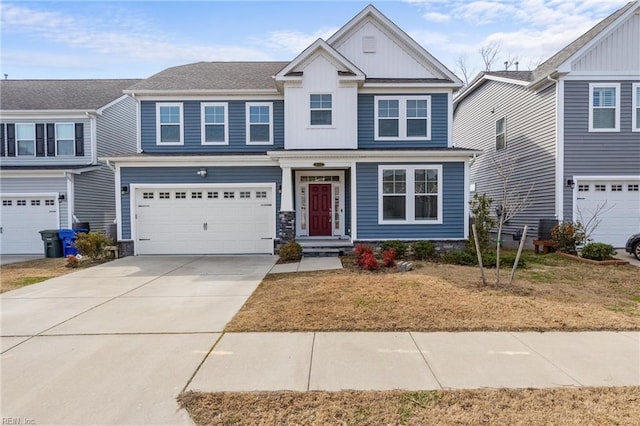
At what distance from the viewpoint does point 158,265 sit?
11023mm

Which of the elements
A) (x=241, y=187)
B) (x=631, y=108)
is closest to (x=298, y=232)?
(x=241, y=187)

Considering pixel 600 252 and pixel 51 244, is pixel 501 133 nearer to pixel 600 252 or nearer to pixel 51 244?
pixel 600 252

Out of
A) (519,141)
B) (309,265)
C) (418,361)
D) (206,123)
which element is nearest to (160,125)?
(206,123)

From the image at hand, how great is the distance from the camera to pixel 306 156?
12.1 meters

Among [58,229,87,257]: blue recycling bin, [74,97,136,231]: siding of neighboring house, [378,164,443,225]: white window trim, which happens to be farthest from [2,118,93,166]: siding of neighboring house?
[378,164,443,225]: white window trim

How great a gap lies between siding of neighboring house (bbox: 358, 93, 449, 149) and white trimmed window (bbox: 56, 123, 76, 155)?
12158 millimetres

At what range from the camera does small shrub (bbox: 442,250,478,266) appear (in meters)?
10.5

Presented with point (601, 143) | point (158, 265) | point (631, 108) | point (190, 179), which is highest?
point (631, 108)

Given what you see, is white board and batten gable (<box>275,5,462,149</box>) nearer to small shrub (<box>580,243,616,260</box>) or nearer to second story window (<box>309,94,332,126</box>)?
second story window (<box>309,94,332,126</box>)

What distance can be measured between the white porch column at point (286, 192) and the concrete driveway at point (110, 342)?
3296mm

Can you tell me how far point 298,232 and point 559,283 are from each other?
320 inches

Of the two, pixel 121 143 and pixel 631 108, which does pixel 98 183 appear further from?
pixel 631 108

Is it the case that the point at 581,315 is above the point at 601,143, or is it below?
below

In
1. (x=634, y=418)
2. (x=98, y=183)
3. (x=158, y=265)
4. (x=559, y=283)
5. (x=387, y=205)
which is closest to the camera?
(x=634, y=418)
